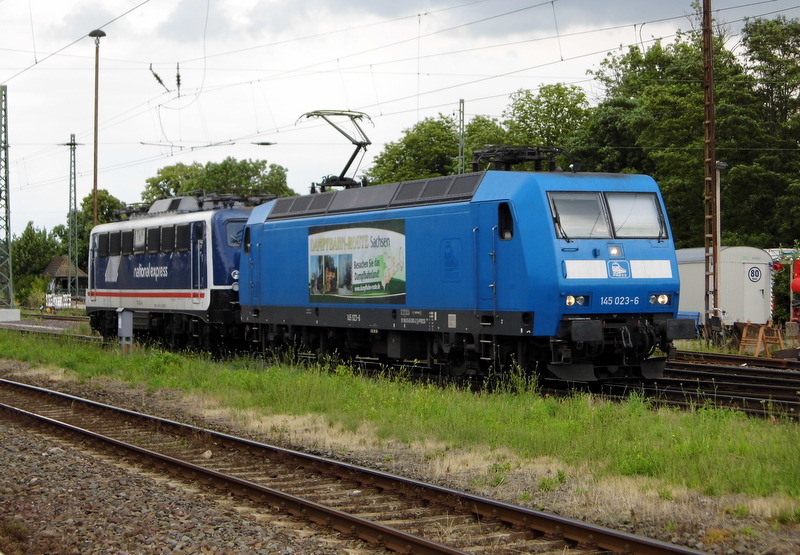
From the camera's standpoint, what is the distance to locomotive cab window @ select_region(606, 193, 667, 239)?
15.3 metres

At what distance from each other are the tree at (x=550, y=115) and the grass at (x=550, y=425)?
4738 centimetres

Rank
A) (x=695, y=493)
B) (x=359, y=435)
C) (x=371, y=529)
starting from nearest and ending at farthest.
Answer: (x=371, y=529) → (x=695, y=493) → (x=359, y=435)

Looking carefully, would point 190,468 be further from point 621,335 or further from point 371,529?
point 621,335

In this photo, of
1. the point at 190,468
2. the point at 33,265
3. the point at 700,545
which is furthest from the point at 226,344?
the point at 33,265

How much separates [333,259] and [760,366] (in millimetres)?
8441

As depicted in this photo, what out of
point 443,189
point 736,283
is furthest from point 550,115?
point 443,189

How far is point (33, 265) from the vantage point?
81.4 metres

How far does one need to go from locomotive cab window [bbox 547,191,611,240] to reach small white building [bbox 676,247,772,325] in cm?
1607

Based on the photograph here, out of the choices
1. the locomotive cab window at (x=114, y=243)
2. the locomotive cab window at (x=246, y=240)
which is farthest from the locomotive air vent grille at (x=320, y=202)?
the locomotive cab window at (x=114, y=243)

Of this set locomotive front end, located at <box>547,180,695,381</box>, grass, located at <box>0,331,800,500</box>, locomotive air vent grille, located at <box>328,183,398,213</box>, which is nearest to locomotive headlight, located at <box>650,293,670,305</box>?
locomotive front end, located at <box>547,180,695,381</box>

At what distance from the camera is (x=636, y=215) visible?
50.9 ft

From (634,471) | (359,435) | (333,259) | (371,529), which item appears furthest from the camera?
(333,259)

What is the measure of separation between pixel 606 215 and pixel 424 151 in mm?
56006

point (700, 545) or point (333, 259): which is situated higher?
point (333, 259)
